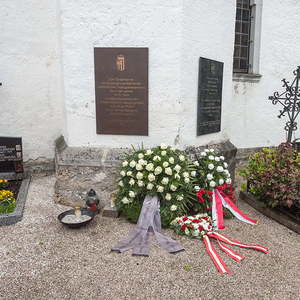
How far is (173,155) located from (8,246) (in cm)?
218

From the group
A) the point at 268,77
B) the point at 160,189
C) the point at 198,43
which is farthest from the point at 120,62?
the point at 268,77

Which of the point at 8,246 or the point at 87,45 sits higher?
the point at 87,45

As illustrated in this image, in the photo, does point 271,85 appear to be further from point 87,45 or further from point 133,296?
point 133,296

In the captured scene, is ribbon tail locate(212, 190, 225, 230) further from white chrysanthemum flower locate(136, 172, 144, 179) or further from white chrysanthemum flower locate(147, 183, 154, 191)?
white chrysanthemum flower locate(136, 172, 144, 179)

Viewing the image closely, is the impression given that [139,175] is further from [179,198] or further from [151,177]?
[179,198]

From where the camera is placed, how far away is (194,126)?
4293mm

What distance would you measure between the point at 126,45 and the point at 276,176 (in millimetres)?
2735

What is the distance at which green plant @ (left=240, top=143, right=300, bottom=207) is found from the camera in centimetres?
355

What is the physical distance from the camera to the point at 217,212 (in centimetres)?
368

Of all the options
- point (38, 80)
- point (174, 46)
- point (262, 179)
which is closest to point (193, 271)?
point (262, 179)

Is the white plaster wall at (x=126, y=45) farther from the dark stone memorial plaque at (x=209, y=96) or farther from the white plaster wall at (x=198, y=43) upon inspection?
the dark stone memorial plaque at (x=209, y=96)

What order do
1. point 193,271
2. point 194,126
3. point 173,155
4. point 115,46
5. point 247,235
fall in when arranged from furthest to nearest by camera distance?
point 194,126 < point 115,46 < point 173,155 < point 247,235 < point 193,271

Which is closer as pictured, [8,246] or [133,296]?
[133,296]

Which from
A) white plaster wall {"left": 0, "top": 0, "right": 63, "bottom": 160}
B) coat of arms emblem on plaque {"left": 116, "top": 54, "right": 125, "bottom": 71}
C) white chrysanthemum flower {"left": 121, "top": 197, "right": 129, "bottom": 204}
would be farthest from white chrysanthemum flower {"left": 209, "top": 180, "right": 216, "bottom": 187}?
white plaster wall {"left": 0, "top": 0, "right": 63, "bottom": 160}
